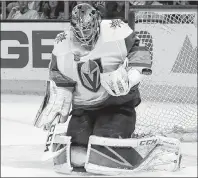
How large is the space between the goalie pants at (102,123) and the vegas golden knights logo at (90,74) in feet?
0.43

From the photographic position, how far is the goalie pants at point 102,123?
258 cm

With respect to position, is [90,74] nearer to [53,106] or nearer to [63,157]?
[53,106]

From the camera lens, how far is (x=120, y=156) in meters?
2.53

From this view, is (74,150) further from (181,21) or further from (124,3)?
(124,3)

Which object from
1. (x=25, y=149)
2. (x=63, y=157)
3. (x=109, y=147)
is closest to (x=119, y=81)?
(x=109, y=147)

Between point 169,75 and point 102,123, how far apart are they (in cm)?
143

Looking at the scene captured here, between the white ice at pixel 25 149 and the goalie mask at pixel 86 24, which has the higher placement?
the goalie mask at pixel 86 24

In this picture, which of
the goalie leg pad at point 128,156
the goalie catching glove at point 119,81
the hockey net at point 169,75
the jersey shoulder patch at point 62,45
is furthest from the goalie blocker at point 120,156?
the hockey net at point 169,75

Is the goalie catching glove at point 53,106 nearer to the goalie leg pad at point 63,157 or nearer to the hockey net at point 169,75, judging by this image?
the goalie leg pad at point 63,157

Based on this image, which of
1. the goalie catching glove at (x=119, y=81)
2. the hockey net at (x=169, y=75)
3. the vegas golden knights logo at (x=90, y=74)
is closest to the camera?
the goalie catching glove at (x=119, y=81)

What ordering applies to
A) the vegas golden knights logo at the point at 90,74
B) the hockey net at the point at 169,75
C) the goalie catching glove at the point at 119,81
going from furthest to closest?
the hockey net at the point at 169,75
the vegas golden knights logo at the point at 90,74
the goalie catching glove at the point at 119,81

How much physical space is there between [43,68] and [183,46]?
1.52m

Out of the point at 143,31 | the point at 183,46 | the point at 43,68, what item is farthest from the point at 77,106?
the point at 43,68

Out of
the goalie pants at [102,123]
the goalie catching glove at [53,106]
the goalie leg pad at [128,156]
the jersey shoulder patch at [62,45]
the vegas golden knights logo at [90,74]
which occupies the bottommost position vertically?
the goalie leg pad at [128,156]
